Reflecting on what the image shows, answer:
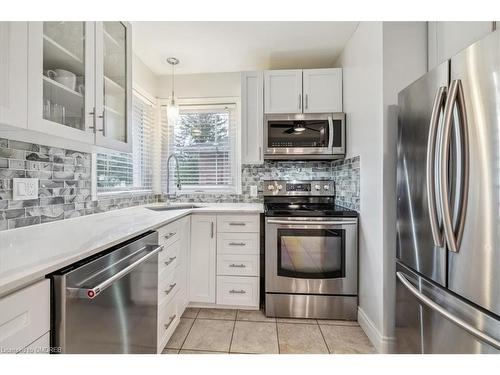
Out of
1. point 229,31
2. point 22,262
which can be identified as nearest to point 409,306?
point 22,262

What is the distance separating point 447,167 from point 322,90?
5.57 ft

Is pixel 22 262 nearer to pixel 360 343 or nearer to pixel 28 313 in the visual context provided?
pixel 28 313

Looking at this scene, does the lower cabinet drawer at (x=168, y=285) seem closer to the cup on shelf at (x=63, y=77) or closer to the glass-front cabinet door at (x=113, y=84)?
the glass-front cabinet door at (x=113, y=84)

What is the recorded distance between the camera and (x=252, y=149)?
250 centimetres

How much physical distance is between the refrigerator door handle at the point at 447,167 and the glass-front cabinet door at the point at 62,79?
1680mm

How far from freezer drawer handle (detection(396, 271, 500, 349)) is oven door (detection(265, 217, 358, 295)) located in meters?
0.69

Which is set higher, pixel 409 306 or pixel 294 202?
pixel 294 202

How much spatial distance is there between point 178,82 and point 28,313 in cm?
274

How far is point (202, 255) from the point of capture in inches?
85.1

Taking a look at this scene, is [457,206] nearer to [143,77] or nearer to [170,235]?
[170,235]

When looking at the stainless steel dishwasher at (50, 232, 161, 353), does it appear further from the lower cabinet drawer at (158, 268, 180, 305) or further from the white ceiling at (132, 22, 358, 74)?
the white ceiling at (132, 22, 358, 74)

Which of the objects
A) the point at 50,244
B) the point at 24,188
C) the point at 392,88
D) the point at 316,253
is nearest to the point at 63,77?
the point at 24,188

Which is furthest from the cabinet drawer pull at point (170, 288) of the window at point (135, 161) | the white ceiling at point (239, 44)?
the white ceiling at point (239, 44)

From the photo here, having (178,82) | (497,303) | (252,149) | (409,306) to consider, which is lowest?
(409,306)
